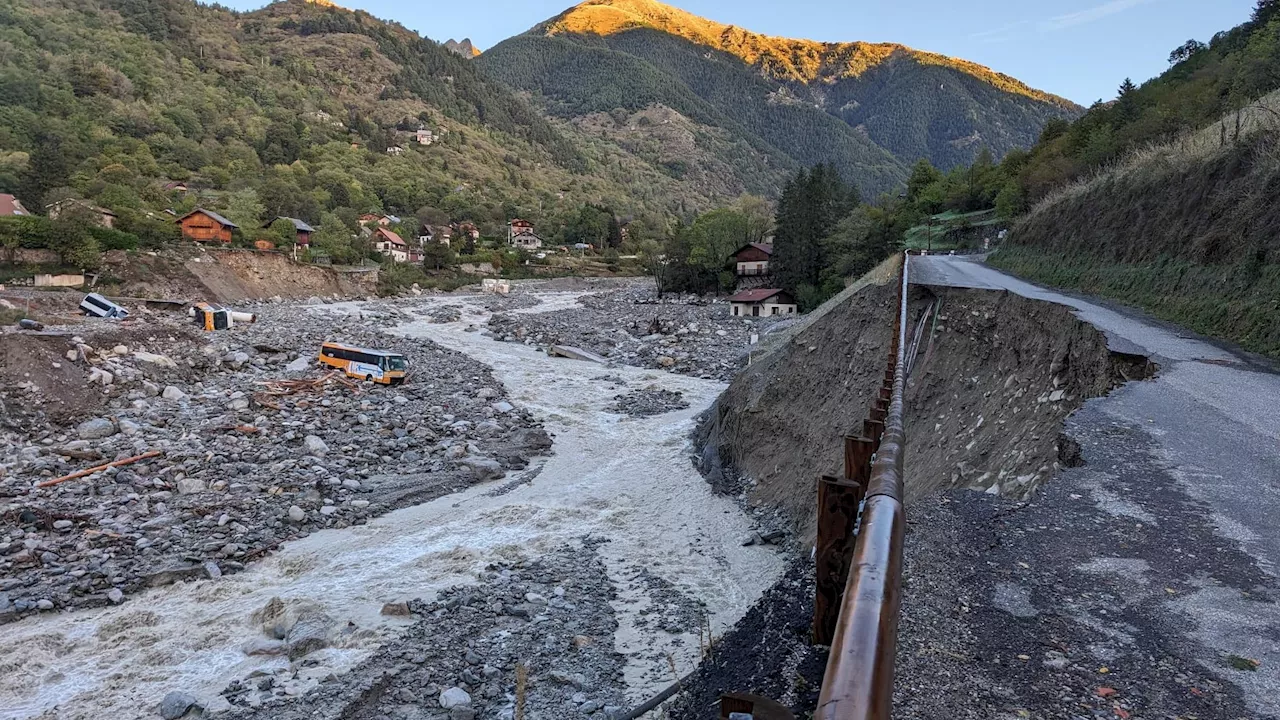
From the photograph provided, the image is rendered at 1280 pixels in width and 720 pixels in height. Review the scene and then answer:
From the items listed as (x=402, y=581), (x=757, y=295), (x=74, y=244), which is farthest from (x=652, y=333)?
(x=74, y=244)

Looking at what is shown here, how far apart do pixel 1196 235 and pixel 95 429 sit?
2348cm

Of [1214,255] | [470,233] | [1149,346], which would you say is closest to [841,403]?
[1149,346]

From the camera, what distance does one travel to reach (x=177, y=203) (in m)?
65.6

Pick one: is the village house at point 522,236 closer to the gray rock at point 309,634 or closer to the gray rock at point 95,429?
the gray rock at point 95,429

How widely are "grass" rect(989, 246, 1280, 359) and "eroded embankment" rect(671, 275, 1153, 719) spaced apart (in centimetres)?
207

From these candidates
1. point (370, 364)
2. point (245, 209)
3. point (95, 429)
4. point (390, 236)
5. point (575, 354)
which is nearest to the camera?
point (95, 429)

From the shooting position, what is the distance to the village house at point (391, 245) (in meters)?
75.9

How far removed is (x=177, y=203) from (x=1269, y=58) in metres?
81.7

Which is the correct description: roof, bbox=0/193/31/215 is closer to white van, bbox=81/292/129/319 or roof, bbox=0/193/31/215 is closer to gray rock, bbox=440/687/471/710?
white van, bbox=81/292/129/319

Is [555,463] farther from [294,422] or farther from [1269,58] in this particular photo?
[1269,58]

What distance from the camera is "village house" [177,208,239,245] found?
51.8 m

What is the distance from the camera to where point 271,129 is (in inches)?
4331

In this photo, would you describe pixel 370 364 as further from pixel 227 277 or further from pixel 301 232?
pixel 301 232

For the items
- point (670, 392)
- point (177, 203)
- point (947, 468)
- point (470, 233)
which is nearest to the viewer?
point (947, 468)
